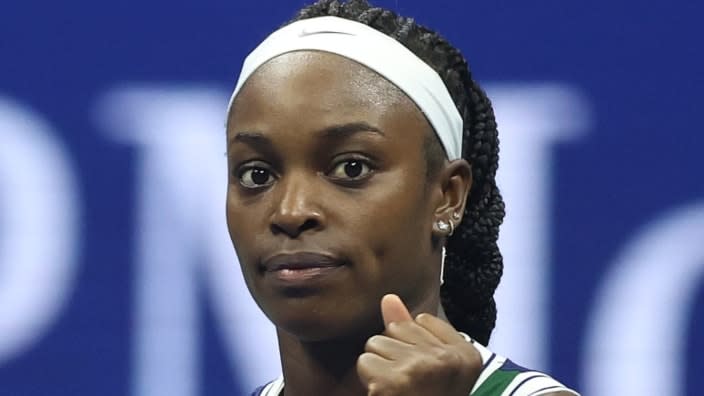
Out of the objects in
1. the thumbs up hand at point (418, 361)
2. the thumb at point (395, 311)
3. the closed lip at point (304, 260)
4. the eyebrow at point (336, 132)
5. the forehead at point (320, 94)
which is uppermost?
the forehead at point (320, 94)

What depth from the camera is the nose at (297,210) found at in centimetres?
149

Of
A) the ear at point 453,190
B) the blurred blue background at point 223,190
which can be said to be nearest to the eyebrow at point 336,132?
the ear at point 453,190

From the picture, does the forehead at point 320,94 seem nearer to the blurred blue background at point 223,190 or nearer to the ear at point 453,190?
the ear at point 453,190

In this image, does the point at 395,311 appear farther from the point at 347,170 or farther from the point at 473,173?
the point at 473,173

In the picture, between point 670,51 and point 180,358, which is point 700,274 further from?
point 180,358

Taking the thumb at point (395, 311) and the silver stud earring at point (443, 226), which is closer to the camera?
the thumb at point (395, 311)

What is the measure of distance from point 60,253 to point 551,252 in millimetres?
763

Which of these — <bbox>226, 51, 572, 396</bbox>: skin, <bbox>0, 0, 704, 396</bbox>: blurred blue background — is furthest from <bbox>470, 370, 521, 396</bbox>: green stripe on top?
<bbox>0, 0, 704, 396</bbox>: blurred blue background

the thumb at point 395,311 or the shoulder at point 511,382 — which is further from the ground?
the thumb at point 395,311

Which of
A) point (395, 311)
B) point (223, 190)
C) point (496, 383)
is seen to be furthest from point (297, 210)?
point (223, 190)

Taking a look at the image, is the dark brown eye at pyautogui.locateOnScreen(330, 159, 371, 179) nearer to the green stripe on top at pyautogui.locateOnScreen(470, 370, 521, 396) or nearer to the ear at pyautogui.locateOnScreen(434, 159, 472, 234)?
the ear at pyautogui.locateOnScreen(434, 159, 472, 234)

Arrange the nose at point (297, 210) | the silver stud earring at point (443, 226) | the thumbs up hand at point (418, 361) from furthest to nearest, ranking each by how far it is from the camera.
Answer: the silver stud earring at point (443, 226) < the nose at point (297, 210) < the thumbs up hand at point (418, 361)

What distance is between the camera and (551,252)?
2.36 metres

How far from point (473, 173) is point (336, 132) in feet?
0.89
